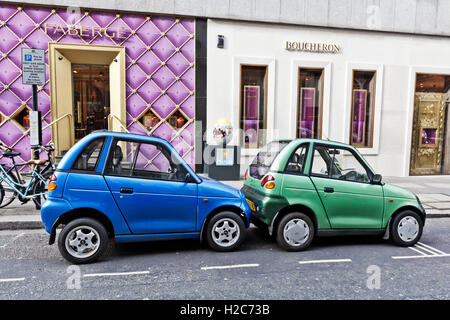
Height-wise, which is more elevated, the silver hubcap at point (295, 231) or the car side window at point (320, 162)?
the car side window at point (320, 162)

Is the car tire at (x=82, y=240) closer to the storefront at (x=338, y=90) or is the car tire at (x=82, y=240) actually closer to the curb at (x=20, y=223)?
the curb at (x=20, y=223)

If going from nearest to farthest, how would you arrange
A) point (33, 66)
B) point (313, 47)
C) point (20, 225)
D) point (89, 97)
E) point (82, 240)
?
point (82, 240) < point (20, 225) < point (33, 66) < point (89, 97) < point (313, 47)

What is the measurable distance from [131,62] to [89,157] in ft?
23.0

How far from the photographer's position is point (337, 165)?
528 centimetres

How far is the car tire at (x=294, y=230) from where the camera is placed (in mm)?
5047

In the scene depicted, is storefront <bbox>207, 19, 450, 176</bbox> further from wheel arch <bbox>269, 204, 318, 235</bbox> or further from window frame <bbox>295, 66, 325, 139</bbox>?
wheel arch <bbox>269, 204, 318, 235</bbox>

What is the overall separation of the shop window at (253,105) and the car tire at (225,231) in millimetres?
6902

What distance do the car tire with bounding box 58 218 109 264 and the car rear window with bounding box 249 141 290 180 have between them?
2485 millimetres

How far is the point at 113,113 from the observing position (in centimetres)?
1112

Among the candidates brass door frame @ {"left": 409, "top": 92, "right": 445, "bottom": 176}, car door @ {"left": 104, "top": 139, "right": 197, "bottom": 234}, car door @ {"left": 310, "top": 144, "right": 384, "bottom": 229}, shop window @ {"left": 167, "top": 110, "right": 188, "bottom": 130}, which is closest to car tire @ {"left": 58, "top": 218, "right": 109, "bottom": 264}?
car door @ {"left": 104, "top": 139, "right": 197, "bottom": 234}

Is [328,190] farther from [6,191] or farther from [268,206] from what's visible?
[6,191]

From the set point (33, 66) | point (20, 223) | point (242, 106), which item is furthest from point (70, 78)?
point (20, 223)

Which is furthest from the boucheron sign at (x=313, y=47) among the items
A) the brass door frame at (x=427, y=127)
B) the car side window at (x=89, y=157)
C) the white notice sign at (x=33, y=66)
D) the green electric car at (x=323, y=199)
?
the car side window at (x=89, y=157)

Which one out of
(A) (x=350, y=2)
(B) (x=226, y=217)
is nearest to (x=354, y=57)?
(A) (x=350, y=2)
